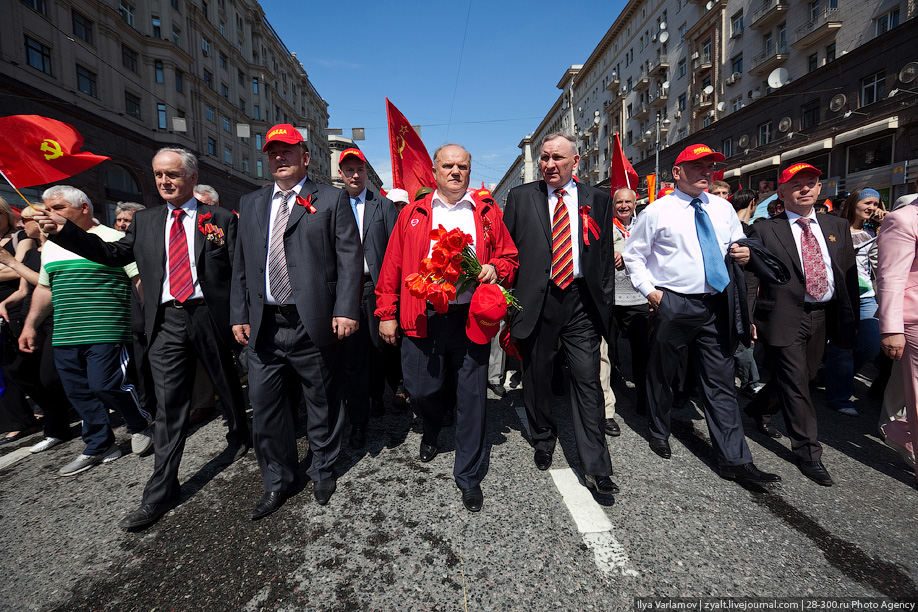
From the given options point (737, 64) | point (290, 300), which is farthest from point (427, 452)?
point (737, 64)

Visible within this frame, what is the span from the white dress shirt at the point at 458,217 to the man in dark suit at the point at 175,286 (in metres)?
1.61

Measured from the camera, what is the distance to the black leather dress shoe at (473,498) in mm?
2658

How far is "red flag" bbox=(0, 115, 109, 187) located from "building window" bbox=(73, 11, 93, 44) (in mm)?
24842

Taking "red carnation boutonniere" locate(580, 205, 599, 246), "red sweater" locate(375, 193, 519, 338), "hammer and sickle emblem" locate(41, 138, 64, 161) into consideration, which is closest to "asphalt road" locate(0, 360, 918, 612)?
"red sweater" locate(375, 193, 519, 338)

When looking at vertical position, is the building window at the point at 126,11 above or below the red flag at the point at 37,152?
above

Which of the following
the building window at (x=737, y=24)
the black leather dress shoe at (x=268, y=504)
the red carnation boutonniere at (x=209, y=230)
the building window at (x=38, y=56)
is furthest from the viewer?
the building window at (x=737, y=24)

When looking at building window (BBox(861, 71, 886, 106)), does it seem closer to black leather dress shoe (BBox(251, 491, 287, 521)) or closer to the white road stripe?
black leather dress shoe (BBox(251, 491, 287, 521))

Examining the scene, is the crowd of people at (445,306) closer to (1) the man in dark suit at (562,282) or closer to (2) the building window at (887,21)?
(1) the man in dark suit at (562,282)

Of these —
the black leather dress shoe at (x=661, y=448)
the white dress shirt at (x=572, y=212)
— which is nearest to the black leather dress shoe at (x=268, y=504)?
the white dress shirt at (x=572, y=212)

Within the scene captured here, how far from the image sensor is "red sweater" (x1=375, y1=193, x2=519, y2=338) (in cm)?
283

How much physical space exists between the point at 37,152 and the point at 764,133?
103 feet

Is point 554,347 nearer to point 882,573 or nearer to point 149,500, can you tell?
point 882,573

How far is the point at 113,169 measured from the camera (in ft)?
Answer: 70.2

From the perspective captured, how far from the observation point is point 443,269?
8.30 ft
